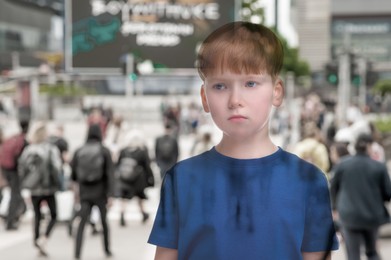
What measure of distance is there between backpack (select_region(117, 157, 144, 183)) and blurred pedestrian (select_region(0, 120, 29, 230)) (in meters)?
1.33

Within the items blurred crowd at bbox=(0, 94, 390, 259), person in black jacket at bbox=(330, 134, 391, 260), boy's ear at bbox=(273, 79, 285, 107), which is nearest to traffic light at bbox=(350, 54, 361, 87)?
blurred crowd at bbox=(0, 94, 390, 259)

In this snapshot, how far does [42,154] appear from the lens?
34.1 ft

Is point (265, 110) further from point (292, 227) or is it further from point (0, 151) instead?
point (0, 151)

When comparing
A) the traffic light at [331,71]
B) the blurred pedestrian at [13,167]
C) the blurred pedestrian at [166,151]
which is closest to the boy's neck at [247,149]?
the blurred pedestrian at [13,167]

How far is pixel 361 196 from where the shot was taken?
7.60 metres

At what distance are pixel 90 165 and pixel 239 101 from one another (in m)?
8.00

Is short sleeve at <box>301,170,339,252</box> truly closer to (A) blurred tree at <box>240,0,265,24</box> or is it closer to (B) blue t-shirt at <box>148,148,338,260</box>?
(B) blue t-shirt at <box>148,148,338,260</box>

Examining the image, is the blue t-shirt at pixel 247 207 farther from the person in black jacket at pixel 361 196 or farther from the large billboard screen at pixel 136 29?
the large billboard screen at pixel 136 29

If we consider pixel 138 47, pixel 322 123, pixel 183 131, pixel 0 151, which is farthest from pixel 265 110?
pixel 183 131

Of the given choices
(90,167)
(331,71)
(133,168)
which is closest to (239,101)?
(90,167)

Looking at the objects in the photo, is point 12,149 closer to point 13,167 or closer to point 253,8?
point 13,167

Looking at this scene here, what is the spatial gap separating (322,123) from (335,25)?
78.9 m

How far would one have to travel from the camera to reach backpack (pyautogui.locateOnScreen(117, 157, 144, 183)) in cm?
1274

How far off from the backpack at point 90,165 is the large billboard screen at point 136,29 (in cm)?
1564
